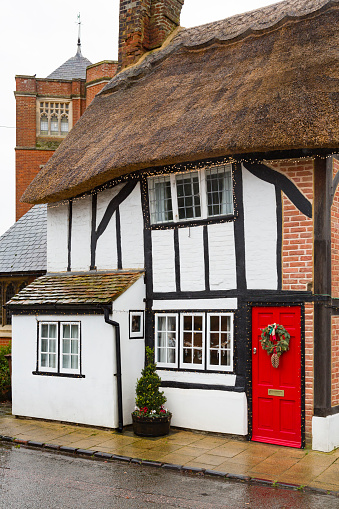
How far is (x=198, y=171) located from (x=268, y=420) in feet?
14.7

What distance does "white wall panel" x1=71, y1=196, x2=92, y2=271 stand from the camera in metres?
12.1

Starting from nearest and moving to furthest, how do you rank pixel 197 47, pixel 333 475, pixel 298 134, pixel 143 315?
1. pixel 333 475
2. pixel 298 134
3. pixel 143 315
4. pixel 197 47

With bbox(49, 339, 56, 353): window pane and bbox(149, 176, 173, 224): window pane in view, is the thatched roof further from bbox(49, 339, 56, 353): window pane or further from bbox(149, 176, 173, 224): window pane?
bbox(49, 339, 56, 353): window pane

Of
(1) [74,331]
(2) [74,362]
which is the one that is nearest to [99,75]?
(1) [74,331]

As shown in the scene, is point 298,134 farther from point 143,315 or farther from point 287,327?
point 143,315

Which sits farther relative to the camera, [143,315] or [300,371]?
[143,315]

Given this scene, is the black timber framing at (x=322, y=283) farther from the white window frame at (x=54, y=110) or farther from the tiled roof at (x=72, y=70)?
the tiled roof at (x=72, y=70)

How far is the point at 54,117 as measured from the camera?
2627 cm

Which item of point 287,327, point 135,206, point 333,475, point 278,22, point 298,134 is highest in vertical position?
point 278,22

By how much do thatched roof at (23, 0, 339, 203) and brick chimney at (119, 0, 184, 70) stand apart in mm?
527

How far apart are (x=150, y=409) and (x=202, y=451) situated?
A: 1442 millimetres

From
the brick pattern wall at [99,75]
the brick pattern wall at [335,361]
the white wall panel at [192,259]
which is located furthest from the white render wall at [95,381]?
the brick pattern wall at [99,75]

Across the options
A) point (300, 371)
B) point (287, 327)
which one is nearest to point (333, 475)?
point (300, 371)

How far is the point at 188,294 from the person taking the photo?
10445 millimetres
